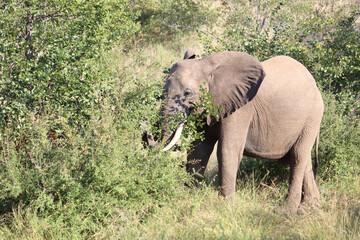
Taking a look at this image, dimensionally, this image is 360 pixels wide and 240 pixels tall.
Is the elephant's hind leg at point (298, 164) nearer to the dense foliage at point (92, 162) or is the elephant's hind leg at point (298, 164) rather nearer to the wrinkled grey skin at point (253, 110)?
the wrinkled grey skin at point (253, 110)

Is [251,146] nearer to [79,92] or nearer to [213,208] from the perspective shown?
[213,208]

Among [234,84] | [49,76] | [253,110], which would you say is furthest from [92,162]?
[253,110]

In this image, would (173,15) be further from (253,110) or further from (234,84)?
(234,84)

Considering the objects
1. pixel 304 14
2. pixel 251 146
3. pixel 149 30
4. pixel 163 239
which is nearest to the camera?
pixel 163 239

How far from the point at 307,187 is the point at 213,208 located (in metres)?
2.19

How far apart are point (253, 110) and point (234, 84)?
492 mm

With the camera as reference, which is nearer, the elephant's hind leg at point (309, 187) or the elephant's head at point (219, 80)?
the elephant's head at point (219, 80)

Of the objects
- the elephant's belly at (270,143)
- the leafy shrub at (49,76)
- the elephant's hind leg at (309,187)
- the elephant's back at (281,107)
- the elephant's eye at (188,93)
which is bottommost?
the elephant's hind leg at (309,187)

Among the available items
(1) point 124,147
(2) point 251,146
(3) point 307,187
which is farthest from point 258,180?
(1) point 124,147

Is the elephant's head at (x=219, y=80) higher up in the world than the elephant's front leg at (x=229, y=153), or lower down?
higher up

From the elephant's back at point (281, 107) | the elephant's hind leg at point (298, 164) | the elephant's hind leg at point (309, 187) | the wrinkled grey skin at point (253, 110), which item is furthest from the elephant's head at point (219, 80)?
the elephant's hind leg at point (309, 187)

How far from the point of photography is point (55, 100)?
5750 millimetres

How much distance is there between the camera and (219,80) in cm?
629

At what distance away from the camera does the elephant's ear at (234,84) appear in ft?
20.4
